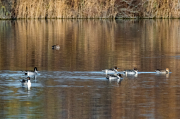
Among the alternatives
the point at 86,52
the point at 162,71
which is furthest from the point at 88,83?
the point at 86,52

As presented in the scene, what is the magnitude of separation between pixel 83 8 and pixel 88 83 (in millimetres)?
36601

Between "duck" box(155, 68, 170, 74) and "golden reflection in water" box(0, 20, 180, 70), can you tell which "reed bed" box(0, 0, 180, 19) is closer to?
"golden reflection in water" box(0, 20, 180, 70)

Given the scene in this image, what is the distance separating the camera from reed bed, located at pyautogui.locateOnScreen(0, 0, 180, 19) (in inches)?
1886

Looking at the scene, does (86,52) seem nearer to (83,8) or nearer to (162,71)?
(162,71)

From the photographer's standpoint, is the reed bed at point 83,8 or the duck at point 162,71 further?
the reed bed at point 83,8

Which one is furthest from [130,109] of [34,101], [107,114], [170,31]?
[170,31]

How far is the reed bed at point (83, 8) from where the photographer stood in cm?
4791

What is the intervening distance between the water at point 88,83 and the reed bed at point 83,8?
2292cm

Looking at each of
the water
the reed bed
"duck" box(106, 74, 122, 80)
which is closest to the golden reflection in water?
the water

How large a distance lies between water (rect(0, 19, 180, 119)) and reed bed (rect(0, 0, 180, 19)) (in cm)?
2292

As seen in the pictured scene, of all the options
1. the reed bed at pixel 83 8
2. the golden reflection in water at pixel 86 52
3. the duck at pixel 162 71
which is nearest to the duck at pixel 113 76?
the duck at pixel 162 71

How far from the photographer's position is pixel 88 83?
13.6 meters

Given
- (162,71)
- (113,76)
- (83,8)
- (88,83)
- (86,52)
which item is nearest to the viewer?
(88,83)

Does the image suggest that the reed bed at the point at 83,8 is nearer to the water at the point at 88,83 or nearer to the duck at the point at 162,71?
the water at the point at 88,83
